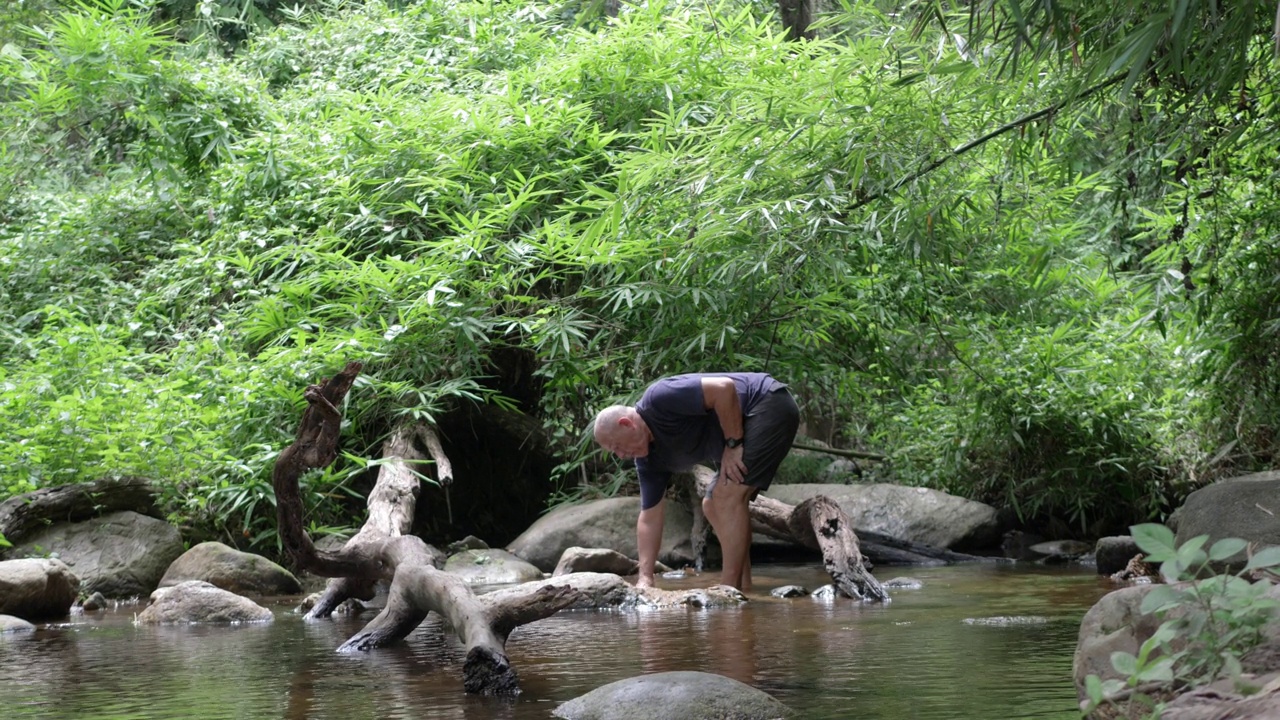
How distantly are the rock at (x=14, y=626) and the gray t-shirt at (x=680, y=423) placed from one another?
10.2ft

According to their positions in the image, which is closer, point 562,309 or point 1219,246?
point 1219,246

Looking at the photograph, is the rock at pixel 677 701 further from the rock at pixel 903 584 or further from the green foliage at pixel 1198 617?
the rock at pixel 903 584

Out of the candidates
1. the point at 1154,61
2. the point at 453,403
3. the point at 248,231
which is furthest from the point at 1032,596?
the point at 248,231

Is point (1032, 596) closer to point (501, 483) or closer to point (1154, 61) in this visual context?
point (1154, 61)

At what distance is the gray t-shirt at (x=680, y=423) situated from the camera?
6.67 metres

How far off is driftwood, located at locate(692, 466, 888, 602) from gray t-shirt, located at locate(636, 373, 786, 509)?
401mm

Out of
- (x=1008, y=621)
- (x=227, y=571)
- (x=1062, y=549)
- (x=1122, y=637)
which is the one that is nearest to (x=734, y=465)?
(x=1008, y=621)

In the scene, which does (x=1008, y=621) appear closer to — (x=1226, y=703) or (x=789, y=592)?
(x=789, y=592)

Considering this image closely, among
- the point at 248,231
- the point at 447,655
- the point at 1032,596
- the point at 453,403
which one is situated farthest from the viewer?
the point at 248,231

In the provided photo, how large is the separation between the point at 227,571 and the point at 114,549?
3.25ft

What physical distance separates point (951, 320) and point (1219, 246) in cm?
356

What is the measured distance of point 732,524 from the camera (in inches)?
275

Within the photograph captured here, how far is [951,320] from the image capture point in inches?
400

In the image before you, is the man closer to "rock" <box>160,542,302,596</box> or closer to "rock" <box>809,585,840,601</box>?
"rock" <box>809,585,840,601</box>
